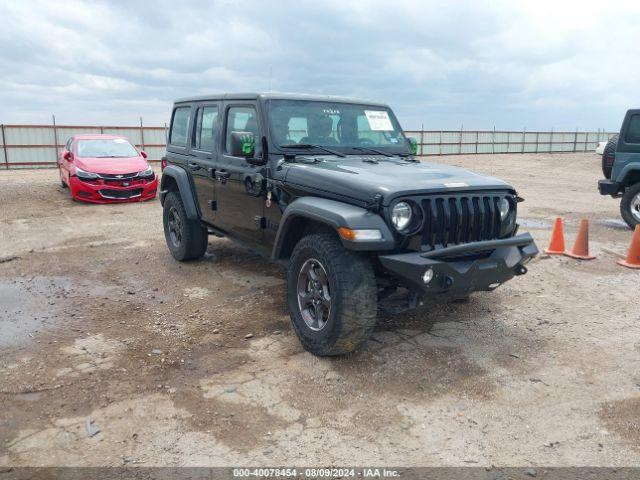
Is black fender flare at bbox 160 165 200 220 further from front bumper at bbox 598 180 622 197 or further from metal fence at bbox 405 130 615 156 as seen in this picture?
metal fence at bbox 405 130 615 156

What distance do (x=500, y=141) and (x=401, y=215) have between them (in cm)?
3688

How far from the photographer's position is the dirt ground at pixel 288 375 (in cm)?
306

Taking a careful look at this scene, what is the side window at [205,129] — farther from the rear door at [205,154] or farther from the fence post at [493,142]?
the fence post at [493,142]

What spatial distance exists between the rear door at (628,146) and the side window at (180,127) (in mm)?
7501

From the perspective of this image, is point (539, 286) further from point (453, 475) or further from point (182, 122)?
point (182, 122)

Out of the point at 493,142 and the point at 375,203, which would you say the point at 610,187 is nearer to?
the point at 375,203

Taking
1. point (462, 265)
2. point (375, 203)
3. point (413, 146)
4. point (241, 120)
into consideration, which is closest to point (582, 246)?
point (413, 146)

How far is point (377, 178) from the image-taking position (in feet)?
13.0

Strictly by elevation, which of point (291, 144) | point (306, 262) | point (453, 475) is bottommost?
point (453, 475)

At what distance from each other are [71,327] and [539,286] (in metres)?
4.82

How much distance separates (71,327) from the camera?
4.80m

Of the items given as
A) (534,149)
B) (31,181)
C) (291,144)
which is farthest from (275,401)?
(534,149)

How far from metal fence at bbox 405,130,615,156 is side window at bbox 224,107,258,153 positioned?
2647 cm

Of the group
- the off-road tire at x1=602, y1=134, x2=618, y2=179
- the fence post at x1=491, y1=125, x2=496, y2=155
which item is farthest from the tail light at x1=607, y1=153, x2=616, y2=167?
the fence post at x1=491, y1=125, x2=496, y2=155
